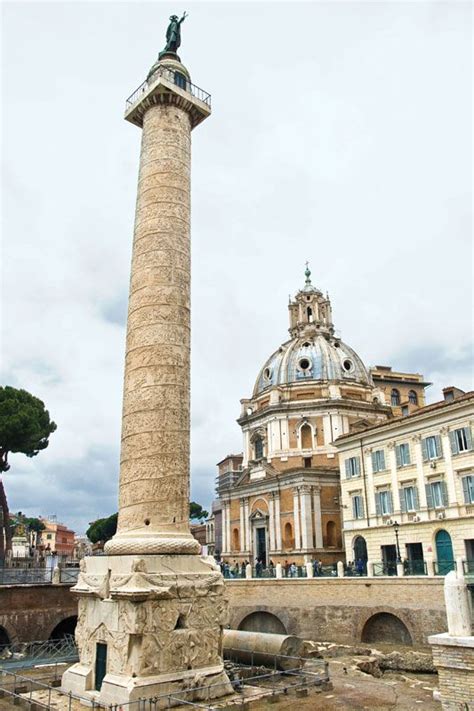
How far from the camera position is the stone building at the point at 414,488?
3022cm

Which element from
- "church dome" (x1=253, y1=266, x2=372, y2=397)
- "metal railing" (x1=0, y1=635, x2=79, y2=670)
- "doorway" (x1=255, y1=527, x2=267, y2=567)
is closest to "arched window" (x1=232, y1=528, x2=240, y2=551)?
"doorway" (x1=255, y1=527, x2=267, y2=567)

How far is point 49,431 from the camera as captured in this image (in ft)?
136

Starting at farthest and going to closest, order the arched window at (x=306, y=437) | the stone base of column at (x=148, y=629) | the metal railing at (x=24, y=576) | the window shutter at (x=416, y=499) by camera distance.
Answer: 1. the arched window at (x=306, y=437)
2. the window shutter at (x=416, y=499)
3. the metal railing at (x=24, y=576)
4. the stone base of column at (x=148, y=629)

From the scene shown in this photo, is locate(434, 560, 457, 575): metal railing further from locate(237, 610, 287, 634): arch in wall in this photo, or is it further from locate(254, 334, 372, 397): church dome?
locate(254, 334, 372, 397): church dome

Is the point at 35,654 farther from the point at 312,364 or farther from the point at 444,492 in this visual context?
the point at 312,364

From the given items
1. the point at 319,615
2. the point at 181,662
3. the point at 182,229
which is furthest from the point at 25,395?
the point at 181,662

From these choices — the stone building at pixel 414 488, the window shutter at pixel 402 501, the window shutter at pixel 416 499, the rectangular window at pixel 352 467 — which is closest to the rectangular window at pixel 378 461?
the stone building at pixel 414 488


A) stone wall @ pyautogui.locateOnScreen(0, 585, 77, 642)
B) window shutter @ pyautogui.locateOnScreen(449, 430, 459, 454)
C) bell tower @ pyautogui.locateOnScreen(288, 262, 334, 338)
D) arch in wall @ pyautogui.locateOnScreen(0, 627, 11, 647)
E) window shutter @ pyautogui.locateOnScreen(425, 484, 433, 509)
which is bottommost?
arch in wall @ pyautogui.locateOnScreen(0, 627, 11, 647)

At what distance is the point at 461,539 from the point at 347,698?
634 inches

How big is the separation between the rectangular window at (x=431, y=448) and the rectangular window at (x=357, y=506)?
19.3 feet

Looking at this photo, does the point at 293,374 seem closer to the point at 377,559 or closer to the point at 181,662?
the point at 377,559

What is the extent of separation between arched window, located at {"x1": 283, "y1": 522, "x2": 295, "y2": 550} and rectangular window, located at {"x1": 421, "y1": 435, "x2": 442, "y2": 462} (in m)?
14.4

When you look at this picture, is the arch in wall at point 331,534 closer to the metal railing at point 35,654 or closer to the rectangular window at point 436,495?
the rectangular window at point 436,495

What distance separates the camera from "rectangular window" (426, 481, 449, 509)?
31219 mm
